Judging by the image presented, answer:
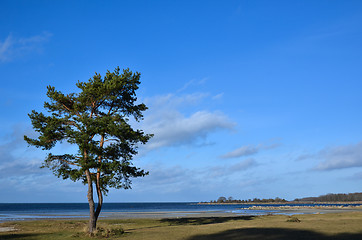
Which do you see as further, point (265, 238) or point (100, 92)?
point (100, 92)

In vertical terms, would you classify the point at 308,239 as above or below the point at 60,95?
below

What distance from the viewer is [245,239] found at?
2298 centimetres

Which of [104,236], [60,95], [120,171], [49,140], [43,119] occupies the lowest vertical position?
[104,236]

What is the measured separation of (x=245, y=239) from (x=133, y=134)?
13425 millimetres

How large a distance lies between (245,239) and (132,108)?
53.7 ft

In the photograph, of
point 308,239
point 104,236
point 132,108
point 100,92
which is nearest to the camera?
point 308,239

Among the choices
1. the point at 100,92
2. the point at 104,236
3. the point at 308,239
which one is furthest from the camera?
the point at 100,92

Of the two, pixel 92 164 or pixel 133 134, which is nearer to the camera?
pixel 92 164

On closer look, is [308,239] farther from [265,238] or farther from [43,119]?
[43,119]

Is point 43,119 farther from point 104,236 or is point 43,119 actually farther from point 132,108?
point 104,236

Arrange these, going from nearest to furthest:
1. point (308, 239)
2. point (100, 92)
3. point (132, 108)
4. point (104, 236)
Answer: point (308, 239), point (104, 236), point (100, 92), point (132, 108)

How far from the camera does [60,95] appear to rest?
1164 inches

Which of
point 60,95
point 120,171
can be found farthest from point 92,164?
point 60,95

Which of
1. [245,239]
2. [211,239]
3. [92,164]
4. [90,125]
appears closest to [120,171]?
[92,164]
